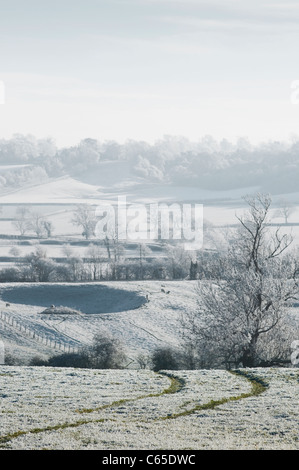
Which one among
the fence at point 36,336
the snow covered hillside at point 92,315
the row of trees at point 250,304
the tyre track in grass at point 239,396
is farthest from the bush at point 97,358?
the tyre track in grass at point 239,396

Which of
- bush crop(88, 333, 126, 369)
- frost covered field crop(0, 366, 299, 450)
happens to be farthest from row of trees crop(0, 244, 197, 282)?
frost covered field crop(0, 366, 299, 450)

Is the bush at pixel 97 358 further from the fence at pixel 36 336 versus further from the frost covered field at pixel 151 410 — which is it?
the frost covered field at pixel 151 410

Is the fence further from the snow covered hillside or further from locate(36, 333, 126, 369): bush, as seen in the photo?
locate(36, 333, 126, 369): bush

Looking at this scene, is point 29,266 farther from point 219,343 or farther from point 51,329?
point 219,343

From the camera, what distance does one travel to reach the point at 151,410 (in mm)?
21984

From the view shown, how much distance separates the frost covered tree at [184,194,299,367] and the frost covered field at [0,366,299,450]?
10037 millimetres

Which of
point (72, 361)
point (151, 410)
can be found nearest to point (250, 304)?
point (72, 361)

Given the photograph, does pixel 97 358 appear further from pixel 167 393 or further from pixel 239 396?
pixel 239 396

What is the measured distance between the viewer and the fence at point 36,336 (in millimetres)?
66863

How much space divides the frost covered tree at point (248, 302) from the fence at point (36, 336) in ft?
80.3

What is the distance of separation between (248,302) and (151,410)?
22.7 meters

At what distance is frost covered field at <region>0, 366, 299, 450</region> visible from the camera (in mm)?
17438
